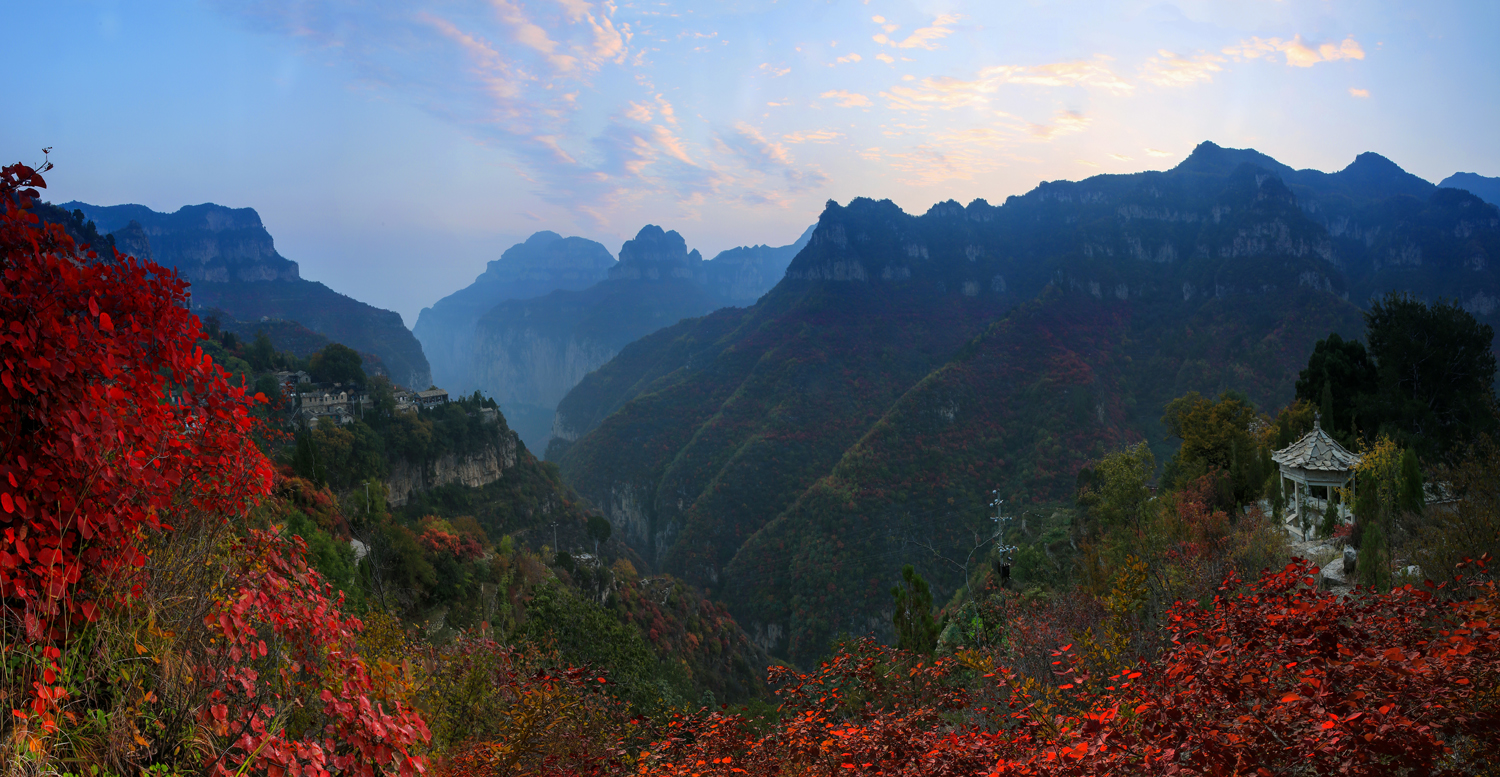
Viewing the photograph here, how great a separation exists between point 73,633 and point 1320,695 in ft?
26.0

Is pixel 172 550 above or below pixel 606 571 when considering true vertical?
above

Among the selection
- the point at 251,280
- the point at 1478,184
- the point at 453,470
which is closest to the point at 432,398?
the point at 453,470

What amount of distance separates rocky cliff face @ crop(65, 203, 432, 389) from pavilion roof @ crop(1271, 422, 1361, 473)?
11093 cm

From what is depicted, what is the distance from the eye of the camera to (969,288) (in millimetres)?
134125

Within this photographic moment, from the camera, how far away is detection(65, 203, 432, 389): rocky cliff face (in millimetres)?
110750

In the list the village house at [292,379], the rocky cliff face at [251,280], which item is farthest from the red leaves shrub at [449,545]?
the rocky cliff face at [251,280]

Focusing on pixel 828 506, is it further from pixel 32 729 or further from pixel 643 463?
pixel 32 729

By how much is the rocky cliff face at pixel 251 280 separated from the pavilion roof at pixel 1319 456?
4368 inches

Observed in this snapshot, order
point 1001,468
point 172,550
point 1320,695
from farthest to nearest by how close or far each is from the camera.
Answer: point 1001,468, point 1320,695, point 172,550

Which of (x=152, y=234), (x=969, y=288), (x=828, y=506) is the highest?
(x=152, y=234)

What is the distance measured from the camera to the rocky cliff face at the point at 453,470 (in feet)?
139

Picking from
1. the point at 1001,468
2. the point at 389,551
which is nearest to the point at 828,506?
the point at 1001,468

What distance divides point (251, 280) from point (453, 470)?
10645 centimetres

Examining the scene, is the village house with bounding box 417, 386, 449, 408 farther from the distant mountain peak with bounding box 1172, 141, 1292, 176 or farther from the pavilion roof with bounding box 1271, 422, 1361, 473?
the distant mountain peak with bounding box 1172, 141, 1292, 176
